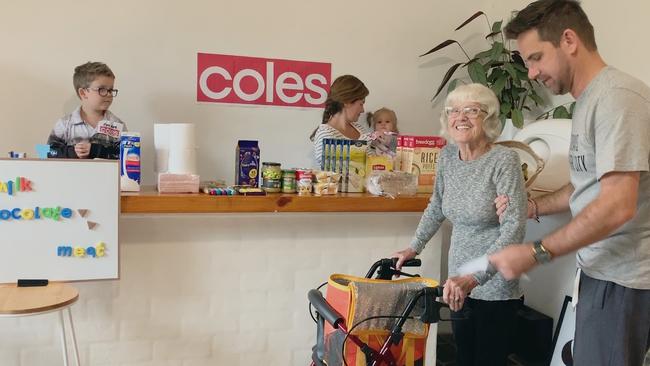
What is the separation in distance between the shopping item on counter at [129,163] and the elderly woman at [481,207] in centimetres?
114

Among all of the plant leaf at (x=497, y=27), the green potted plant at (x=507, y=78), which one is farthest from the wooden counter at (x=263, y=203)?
the plant leaf at (x=497, y=27)

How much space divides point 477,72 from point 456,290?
90.3 inches

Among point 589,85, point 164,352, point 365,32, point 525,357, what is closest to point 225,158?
point 365,32

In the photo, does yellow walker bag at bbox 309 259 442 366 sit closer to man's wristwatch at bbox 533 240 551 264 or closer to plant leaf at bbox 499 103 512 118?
man's wristwatch at bbox 533 240 551 264

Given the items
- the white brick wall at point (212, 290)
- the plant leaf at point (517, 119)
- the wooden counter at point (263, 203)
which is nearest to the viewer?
the wooden counter at point (263, 203)

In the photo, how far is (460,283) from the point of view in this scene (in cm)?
180

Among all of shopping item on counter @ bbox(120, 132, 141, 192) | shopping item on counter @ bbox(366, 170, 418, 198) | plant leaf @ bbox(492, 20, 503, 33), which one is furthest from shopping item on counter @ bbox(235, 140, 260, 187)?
plant leaf @ bbox(492, 20, 503, 33)

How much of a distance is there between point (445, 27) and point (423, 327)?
9.77 feet

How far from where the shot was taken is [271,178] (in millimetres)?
2422

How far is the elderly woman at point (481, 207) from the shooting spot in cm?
198

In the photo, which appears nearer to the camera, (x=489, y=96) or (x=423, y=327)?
(x=423, y=327)

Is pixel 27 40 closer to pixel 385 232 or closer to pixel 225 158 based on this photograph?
pixel 225 158

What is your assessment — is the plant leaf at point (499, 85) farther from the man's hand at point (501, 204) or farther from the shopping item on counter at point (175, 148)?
the shopping item on counter at point (175, 148)

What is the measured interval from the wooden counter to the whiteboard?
0.34ft
